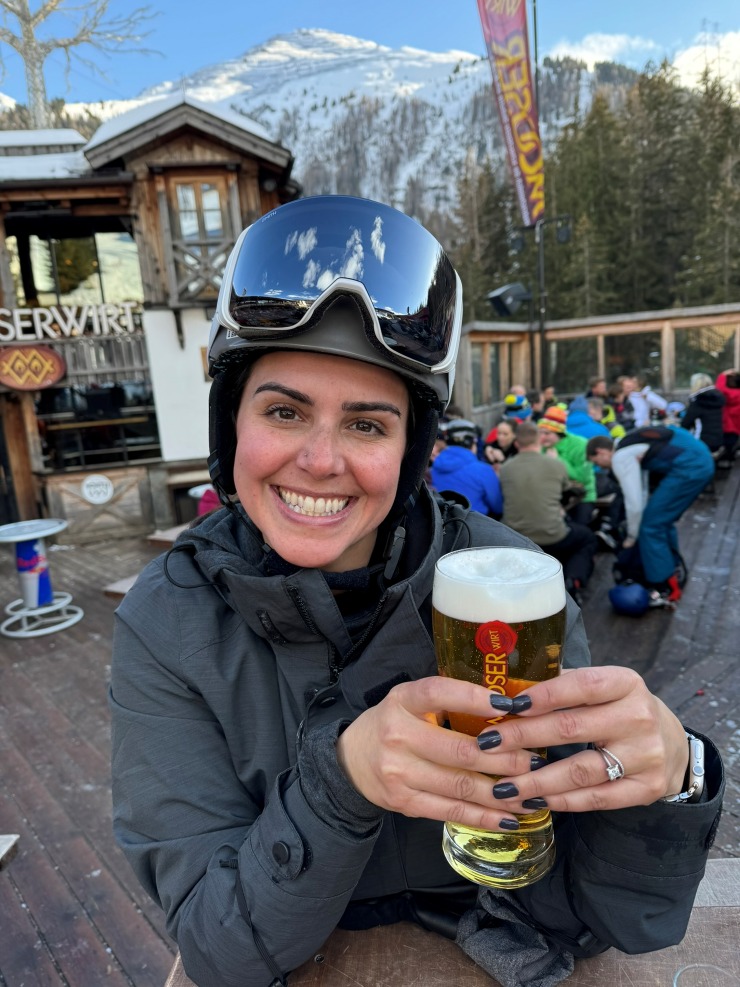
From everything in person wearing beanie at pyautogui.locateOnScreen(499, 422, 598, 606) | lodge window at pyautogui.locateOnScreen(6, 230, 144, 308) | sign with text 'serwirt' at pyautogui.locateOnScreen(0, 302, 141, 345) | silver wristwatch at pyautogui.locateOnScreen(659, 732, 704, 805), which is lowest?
person wearing beanie at pyautogui.locateOnScreen(499, 422, 598, 606)

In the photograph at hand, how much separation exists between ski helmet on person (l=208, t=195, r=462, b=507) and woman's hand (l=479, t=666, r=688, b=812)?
0.69 m

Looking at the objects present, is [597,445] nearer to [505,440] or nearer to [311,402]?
[505,440]

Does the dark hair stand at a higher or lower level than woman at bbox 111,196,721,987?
lower

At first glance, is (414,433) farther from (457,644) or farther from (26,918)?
(26,918)

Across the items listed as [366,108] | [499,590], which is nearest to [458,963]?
[499,590]

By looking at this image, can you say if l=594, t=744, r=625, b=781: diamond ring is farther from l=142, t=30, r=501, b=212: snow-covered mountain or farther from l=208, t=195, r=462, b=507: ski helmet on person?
l=142, t=30, r=501, b=212: snow-covered mountain

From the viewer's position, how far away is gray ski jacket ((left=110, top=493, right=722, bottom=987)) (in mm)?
946

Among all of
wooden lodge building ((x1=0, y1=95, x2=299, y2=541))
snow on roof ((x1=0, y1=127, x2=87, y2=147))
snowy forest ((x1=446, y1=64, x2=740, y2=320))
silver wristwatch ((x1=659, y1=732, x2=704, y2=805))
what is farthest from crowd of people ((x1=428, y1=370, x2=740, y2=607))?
snowy forest ((x1=446, y1=64, x2=740, y2=320))

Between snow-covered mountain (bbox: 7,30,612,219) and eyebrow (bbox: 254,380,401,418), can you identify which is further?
snow-covered mountain (bbox: 7,30,612,219)

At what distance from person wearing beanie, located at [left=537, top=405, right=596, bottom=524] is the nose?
624 cm

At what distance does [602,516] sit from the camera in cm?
770

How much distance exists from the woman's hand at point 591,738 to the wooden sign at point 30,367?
12.4 m

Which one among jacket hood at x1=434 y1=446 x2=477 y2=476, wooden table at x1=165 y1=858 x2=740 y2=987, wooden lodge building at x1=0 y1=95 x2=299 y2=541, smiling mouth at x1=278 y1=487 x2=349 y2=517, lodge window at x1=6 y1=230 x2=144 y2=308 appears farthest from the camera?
lodge window at x1=6 y1=230 x2=144 y2=308

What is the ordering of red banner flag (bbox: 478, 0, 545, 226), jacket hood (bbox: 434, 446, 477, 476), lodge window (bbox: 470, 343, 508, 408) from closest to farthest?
1. jacket hood (bbox: 434, 446, 477, 476)
2. red banner flag (bbox: 478, 0, 545, 226)
3. lodge window (bbox: 470, 343, 508, 408)
